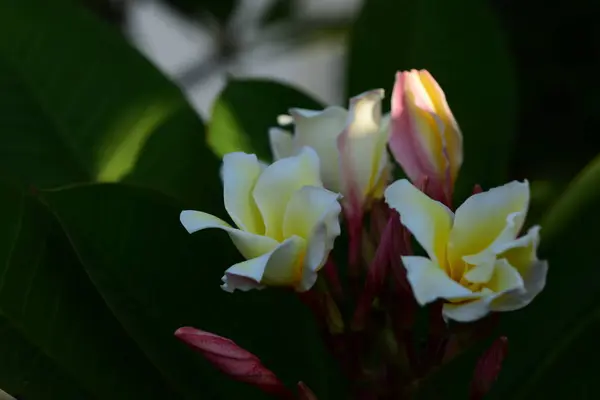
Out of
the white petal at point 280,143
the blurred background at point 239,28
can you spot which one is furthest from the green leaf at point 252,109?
the blurred background at point 239,28

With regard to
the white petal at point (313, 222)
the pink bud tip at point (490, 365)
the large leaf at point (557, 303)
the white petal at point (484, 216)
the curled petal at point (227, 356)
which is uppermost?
the white petal at point (313, 222)

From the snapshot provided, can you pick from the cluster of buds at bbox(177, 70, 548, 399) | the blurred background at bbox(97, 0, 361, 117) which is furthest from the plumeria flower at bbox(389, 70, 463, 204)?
the blurred background at bbox(97, 0, 361, 117)

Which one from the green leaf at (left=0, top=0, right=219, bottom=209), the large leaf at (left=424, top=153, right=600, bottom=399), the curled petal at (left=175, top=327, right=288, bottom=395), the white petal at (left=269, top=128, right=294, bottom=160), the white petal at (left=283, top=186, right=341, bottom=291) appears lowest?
the large leaf at (left=424, top=153, right=600, bottom=399)

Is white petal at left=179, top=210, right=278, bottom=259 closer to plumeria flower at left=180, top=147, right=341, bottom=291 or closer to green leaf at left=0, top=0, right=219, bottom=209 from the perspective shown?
plumeria flower at left=180, top=147, right=341, bottom=291

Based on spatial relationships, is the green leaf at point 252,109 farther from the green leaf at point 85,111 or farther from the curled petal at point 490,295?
the curled petal at point 490,295

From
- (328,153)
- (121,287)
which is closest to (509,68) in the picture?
(328,153)

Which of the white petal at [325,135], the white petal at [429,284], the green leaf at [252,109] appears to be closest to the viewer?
the white petal at [429,284]
